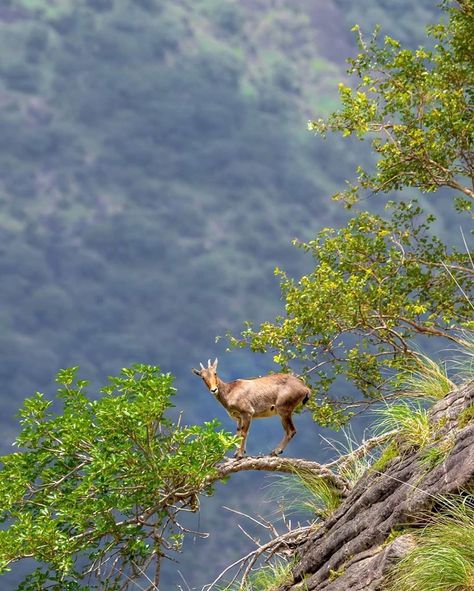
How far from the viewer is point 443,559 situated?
8391mm

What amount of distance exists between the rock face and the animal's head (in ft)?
13.0

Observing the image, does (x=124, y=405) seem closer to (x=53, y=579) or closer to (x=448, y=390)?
(x=53, y=579)

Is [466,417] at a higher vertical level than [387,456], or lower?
lower

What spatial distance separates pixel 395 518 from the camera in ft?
31.5

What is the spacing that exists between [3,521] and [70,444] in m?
1.48

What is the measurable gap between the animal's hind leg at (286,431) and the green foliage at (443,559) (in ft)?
18.5

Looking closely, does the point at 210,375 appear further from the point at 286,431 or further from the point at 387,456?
the point at 387,456

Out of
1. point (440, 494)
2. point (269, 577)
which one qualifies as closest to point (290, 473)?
point (269, 577)

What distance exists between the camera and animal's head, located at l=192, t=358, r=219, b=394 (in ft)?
50.0

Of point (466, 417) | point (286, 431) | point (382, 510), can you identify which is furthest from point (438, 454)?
point (286, 431)

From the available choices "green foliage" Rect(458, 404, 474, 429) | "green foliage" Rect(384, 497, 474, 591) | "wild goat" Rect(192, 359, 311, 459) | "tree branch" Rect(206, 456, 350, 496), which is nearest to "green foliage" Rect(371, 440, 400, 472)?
"green foliage" Rect(458, 404, 474, 429)

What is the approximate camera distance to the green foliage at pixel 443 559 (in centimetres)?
828

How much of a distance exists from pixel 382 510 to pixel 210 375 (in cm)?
579

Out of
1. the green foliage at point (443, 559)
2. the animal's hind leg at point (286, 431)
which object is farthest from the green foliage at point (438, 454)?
the animal's hind leg at point (286, 431)
